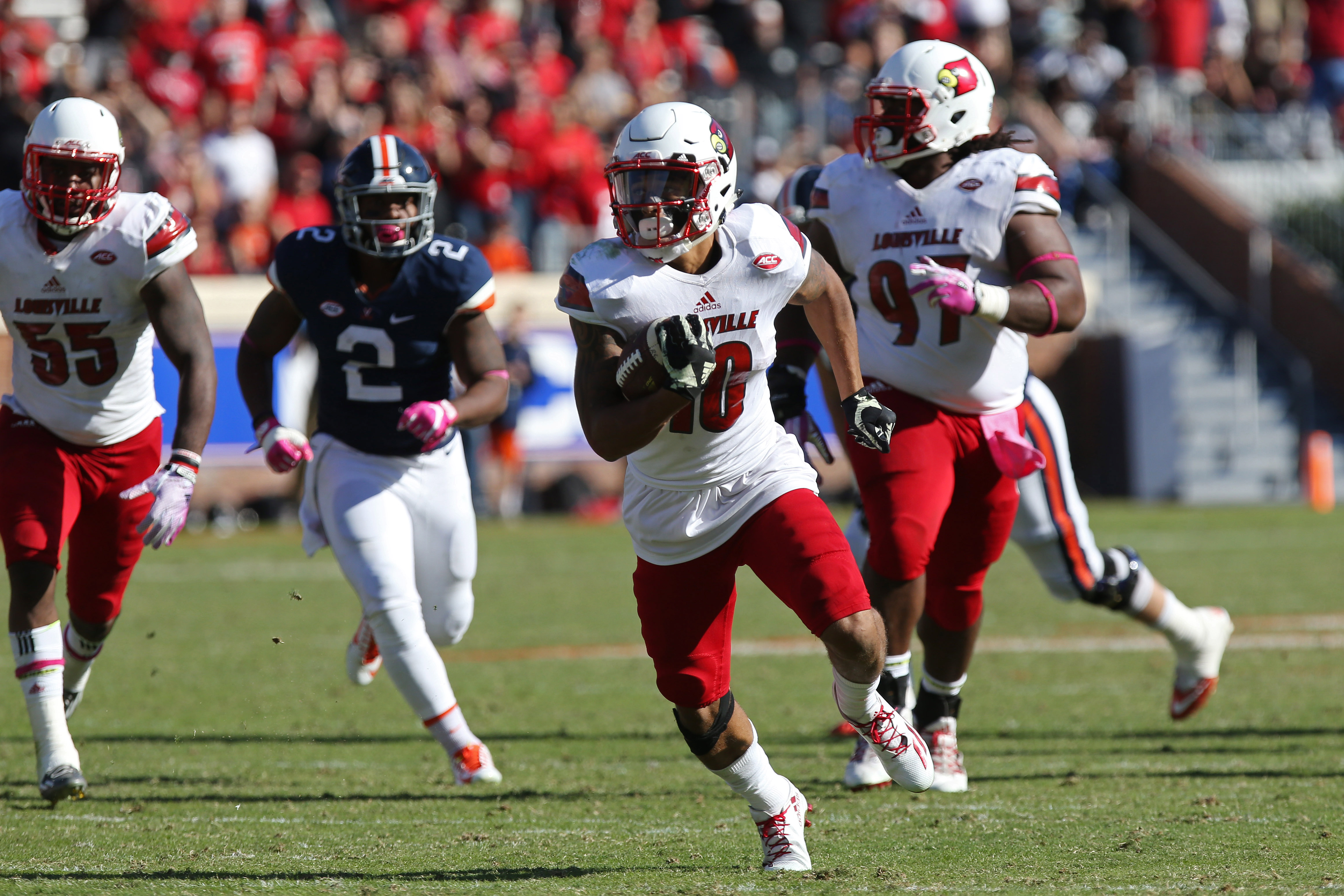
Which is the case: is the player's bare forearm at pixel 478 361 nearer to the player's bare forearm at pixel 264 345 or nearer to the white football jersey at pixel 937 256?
the player's bare forearm at pixel 264 345

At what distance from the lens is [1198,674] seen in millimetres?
5898

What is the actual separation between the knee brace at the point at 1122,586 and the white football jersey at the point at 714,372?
6.43 ft

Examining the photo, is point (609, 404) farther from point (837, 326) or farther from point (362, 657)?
point (362, 657)

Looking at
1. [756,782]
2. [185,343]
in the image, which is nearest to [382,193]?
[185,343]

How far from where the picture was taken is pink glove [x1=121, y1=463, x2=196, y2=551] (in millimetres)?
4668

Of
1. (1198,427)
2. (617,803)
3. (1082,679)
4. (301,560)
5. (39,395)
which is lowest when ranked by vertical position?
(1198,427)

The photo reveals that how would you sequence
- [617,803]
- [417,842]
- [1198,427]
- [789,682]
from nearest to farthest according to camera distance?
[417,842] < [617,803] < [789,682] < [1198,427]

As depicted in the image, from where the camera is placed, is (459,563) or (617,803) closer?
(617,803)

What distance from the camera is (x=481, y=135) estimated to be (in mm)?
14562

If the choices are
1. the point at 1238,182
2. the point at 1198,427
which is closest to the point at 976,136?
the point at 1198,427

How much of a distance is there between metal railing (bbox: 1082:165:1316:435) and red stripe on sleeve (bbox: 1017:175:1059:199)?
1209cm

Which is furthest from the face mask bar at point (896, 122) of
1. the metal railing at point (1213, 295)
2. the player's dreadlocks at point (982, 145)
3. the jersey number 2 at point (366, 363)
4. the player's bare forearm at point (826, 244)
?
the metal railing at point (1213, 295)

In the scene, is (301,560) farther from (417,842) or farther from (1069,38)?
(1069,38)

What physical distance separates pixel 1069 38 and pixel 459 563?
48.1 ft
